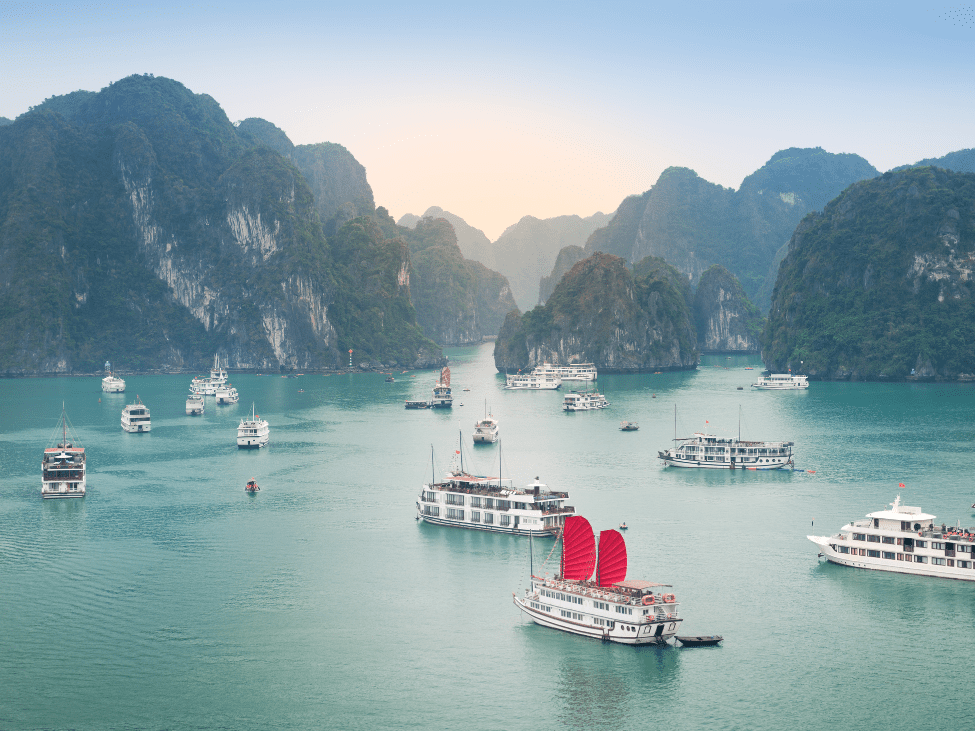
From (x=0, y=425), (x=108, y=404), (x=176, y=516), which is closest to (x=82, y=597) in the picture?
(x=176, y=516)

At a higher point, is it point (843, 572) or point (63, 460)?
point (63, 460)

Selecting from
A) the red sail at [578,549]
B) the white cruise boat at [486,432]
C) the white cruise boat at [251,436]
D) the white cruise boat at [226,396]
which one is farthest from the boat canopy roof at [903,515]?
the white cruise boat at [226,396]

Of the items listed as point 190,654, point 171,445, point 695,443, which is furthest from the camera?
point 171,445

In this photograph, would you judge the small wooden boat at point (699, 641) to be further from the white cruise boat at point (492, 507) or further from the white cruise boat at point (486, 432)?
the white cruise boat at point (486, 432)

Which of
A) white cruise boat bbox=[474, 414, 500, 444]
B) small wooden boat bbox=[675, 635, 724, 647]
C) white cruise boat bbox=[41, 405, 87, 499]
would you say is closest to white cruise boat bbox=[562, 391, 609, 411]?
white cruise boat bbox=[474, 414, 500, 444]

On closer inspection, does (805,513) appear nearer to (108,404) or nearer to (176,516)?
(176,516)

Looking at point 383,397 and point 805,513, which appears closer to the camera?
point 805,513
